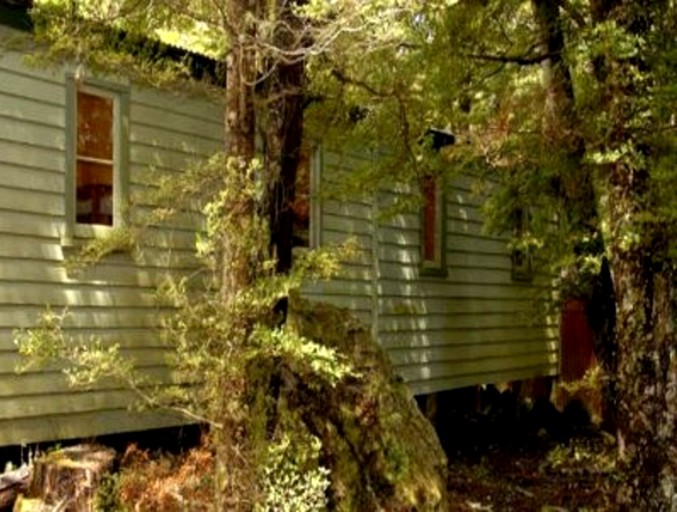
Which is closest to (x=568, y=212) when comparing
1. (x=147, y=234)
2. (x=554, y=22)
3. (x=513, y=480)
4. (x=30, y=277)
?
(x=554, y=22)

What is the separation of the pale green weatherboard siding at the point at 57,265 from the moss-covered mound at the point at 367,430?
1815mm

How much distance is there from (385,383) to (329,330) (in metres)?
0.66

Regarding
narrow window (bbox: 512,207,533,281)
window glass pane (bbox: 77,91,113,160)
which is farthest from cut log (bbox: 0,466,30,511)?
narrow window (bbox: 512,207,533,281)

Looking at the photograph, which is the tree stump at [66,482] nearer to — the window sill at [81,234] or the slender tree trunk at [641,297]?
the window sill at [81,234]

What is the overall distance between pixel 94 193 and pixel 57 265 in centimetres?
83

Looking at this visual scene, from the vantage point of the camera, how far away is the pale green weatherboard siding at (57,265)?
27.0 feet

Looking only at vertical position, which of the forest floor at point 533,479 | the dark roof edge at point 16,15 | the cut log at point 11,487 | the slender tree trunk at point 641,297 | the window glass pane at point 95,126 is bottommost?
the forest floor at point 533,479

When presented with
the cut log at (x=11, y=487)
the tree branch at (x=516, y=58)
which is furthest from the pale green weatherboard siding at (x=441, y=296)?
the cut log at (x=11, y=487)

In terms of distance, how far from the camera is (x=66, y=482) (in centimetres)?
681

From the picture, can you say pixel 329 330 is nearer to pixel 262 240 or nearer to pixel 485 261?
pixel 262 240

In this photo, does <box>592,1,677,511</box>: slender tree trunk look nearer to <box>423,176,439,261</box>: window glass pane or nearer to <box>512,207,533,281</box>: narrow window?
<box>512,207,533,281</box>: narrow window

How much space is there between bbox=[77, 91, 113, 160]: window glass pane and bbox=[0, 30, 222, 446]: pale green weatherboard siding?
0.72 feet

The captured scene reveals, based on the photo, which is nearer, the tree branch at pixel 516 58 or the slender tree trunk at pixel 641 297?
the slender tree trunk at pixel 641 297

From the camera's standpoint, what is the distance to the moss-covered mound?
7.67 metres
